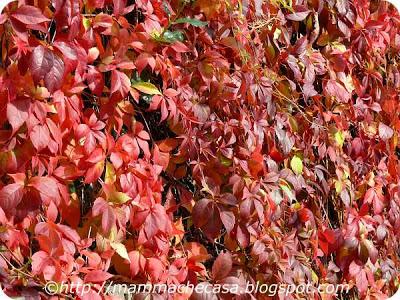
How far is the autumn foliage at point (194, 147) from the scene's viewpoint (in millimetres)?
1389

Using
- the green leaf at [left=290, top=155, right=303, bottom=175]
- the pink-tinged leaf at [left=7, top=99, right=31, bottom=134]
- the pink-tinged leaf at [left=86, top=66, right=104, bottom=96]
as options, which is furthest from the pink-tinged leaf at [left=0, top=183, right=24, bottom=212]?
the green leaf at [left=290, top=155, right=303, bottom=175]

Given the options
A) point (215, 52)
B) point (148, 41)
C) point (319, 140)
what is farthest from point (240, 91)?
point (319, 140)

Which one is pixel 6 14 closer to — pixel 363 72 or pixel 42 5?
pixel 42 5

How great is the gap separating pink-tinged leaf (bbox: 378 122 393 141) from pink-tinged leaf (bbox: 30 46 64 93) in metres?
1.61

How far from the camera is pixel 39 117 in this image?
4.47 feet

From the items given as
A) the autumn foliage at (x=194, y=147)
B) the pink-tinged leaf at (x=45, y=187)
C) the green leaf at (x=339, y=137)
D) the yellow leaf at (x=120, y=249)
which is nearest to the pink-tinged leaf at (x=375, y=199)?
the autumn foliage at (x=194, y=147)

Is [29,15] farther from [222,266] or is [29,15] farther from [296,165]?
[296,165]

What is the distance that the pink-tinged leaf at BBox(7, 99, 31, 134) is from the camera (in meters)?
1.31

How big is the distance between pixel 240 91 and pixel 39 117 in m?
0.68

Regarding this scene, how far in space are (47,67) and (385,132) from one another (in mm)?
1667

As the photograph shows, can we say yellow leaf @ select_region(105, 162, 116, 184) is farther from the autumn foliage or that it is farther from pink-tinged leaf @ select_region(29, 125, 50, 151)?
pink-tinged leaf @ select_region(29, 125, 50, 151)

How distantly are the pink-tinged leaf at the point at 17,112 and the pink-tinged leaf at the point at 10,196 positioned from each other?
4.9 inches

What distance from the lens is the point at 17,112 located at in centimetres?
132

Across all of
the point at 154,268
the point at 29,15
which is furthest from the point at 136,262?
the point at 29,15
